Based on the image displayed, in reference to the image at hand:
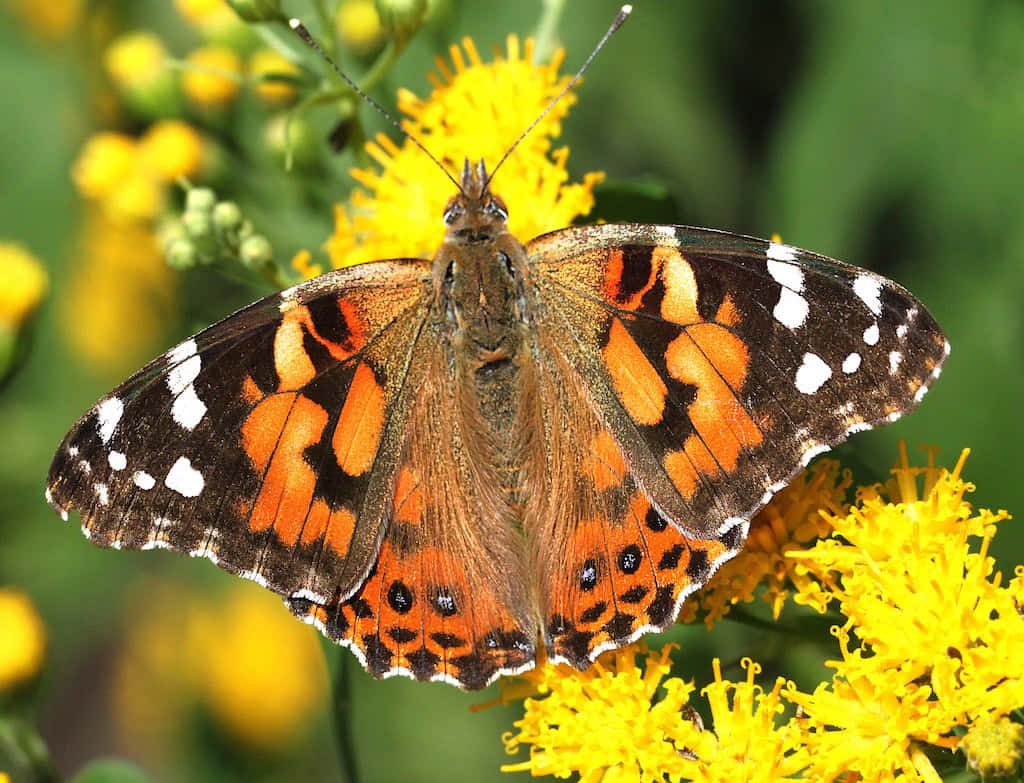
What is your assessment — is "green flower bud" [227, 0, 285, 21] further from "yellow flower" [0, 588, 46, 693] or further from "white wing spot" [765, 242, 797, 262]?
"yellow flower" [0, 588, 46, 693]

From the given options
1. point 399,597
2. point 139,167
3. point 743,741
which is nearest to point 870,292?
point 743,741

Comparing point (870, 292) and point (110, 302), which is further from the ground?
point (110, 302)

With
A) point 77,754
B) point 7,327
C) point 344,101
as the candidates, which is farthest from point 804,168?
point 77,754

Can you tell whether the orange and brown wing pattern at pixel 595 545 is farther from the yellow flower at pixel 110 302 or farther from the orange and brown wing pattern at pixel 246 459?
the yellow flower at pixel 110 302

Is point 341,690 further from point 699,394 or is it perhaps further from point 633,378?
point 699,394

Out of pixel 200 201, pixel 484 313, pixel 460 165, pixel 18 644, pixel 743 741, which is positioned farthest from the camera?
pixel 18 644

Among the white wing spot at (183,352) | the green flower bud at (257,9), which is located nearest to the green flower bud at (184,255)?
the green flower bud at (257,9)
